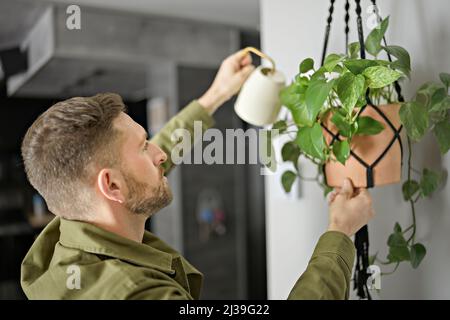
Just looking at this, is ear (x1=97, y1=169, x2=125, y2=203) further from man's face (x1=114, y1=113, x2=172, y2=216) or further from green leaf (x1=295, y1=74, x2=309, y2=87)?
green leaf (x1=295, y1=74, x2=309, y2=87)

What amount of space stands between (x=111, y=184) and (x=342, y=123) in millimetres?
381

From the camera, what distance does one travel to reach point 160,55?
2959mm

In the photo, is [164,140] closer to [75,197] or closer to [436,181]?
[75,197]

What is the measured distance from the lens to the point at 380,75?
2.40 feet

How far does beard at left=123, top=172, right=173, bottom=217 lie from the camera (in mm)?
722

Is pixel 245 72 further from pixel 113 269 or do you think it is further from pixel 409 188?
pixel 113 269

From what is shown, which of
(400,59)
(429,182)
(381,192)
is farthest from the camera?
(381,192)

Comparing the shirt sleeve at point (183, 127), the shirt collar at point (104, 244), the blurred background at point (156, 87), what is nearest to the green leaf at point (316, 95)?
the shirt collar at point (104, 244)

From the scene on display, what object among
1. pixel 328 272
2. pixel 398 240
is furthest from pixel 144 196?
pixel 398 240

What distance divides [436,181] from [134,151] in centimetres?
53

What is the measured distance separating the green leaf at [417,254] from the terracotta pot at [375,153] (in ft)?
0.47
